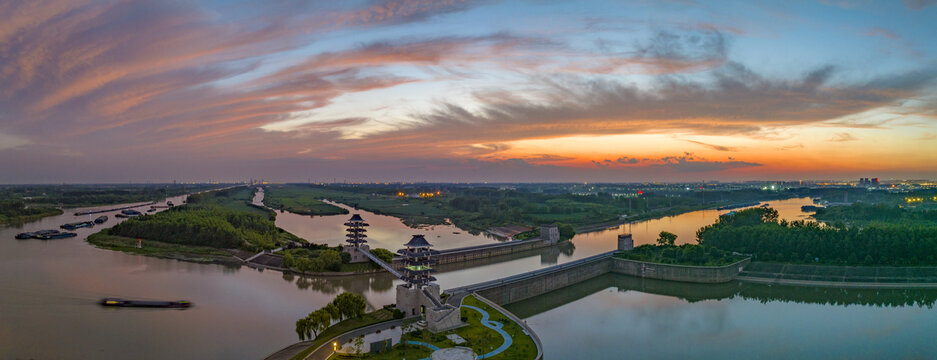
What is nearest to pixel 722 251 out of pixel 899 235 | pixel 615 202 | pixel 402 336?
pixel 899 235

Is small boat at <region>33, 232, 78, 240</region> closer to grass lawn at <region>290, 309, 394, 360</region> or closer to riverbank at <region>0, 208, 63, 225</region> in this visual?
riverbank at <region>0, 208, 63, 225</region>

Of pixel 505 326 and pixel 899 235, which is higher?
pixel 899 235

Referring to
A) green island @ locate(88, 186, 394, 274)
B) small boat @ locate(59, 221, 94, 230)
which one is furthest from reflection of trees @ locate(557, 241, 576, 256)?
small boat @ locate(59, 221, 94, 230)

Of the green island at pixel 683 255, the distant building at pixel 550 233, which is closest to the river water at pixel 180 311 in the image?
the green island at pixel 683 255

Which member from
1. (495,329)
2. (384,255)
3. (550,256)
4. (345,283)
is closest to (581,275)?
(550,256)

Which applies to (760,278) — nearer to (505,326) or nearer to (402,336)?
(505,326)

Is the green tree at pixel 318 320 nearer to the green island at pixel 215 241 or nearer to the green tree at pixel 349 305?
the green tree at pixel 349 305
